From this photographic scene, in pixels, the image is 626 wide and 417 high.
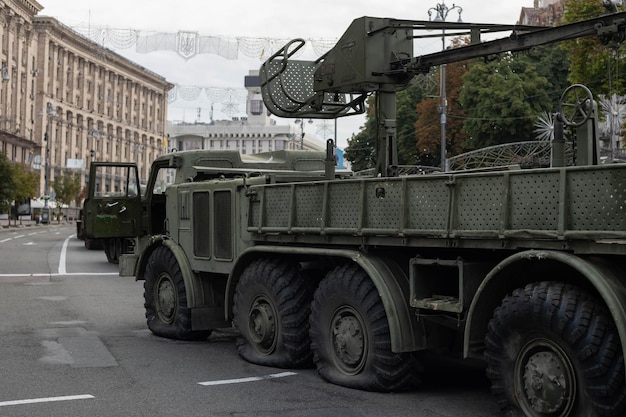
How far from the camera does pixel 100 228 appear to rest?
12.5 meters

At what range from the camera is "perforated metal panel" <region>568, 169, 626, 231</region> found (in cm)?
545

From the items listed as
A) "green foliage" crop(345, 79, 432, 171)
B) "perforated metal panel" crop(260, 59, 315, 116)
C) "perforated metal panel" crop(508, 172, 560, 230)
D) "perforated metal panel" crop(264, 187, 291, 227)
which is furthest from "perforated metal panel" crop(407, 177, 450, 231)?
"green foliage" crop(345, 79, 432, 171)

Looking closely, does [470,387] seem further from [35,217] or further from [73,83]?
[73,83]

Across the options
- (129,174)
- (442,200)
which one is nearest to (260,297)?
(442,200)

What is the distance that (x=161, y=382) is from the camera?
26.5 ft

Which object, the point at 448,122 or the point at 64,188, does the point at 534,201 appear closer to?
the point at 448,122

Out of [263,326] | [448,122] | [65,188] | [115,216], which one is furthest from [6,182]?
[263,326]

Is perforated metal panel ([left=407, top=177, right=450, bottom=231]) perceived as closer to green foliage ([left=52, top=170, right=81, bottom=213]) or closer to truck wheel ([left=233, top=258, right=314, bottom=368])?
truck wheel ([left=233, top=258, right=314, bottom=368])

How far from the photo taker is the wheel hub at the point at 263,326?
887cm

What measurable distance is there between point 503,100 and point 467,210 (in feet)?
118

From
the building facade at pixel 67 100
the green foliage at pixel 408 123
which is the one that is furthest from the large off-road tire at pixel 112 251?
the building facade at pixel 67 100

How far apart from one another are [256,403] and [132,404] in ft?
3.26

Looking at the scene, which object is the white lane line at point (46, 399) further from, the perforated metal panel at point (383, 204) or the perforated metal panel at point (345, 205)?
the perforated metal panel at point (383, 204)

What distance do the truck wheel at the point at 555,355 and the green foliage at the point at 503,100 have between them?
116 feet
